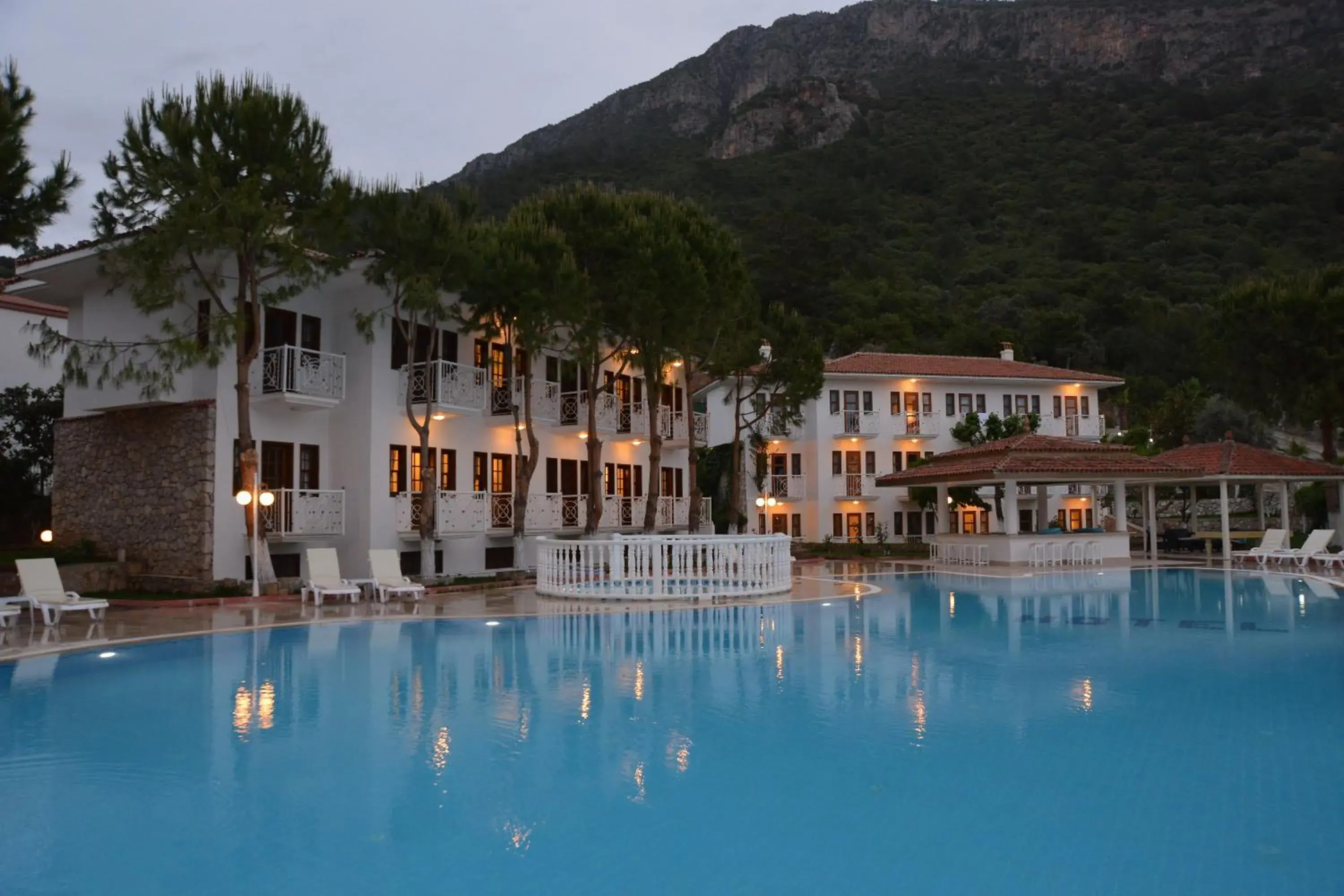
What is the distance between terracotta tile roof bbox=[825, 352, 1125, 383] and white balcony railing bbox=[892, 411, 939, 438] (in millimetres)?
1774

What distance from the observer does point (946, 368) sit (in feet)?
137

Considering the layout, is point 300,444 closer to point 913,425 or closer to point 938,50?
point 913,425

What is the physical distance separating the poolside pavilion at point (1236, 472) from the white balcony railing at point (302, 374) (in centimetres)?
2181

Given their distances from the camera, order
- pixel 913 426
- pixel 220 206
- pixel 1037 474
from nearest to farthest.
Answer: pixel 220 206, pixel 1037 474, pixel 913 426

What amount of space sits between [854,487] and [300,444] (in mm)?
24632

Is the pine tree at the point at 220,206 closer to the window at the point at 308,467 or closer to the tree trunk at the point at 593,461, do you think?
the window at the point at 308,467

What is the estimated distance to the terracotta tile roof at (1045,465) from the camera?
26.5 metres

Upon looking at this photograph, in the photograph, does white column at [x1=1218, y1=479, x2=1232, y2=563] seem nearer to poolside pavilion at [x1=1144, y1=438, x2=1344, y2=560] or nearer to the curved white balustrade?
poolside pavilion at [x1=1144, y1=438, x2=1344, y2=560]

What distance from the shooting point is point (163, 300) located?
1773cm

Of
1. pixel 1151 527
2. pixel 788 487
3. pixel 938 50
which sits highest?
pixel 938 50

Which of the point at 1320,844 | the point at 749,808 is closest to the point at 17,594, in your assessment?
the point at 749,808

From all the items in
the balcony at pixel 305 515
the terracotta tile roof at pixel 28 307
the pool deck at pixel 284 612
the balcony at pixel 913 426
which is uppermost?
the terracotta tile roof at pixel 28 307

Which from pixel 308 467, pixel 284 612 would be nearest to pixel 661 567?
pixel 284 612

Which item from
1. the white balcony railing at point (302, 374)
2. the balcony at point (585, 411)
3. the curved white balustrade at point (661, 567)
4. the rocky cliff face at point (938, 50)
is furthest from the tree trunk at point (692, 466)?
the rocky cliff face at point (938, 50)
